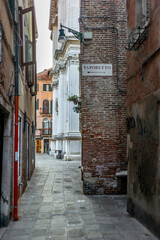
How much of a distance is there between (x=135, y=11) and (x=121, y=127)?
12.3ft

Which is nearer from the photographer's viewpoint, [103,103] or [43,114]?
[103,103]

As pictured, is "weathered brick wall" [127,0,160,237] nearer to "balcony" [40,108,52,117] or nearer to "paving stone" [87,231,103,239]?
"paving stone" [87,231,103,239]

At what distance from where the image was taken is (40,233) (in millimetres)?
4949

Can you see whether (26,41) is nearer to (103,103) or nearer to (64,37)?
(64,37)

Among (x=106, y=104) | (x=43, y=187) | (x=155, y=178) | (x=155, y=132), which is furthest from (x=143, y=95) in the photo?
(x=43, y=187)

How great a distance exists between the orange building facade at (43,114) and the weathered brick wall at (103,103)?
3620cm

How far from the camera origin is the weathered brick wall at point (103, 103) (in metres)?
8.38

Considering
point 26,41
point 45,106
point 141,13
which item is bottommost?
point 141,13

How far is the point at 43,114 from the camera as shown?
44938mm

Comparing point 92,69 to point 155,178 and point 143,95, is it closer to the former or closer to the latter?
point 143,95

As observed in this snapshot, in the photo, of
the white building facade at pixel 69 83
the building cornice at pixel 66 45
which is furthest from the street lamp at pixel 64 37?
the building cornice at pixel 66 45

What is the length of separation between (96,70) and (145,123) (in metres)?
3.72

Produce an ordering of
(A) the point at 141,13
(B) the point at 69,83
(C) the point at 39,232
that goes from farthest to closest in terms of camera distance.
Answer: (B) the point at 69,83, (A) the point at 141,13, (C) the point at 39,232

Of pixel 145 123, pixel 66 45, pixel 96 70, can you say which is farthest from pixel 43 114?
pixel 145 123
